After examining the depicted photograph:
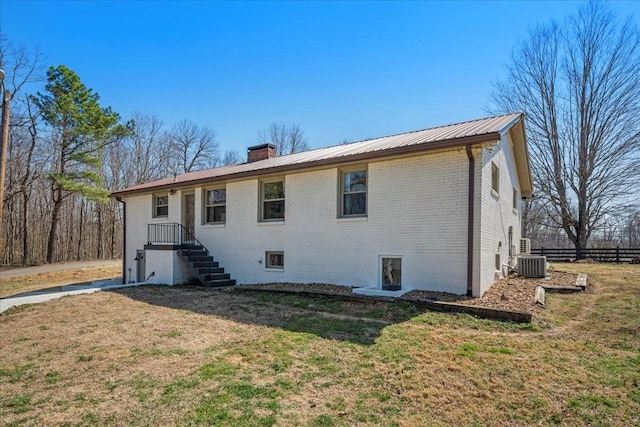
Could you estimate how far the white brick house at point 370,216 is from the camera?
7.86 meters

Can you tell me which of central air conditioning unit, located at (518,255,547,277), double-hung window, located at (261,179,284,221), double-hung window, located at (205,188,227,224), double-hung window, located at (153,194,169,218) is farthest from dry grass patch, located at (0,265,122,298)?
central air conditioning unit, located at (518,255,547,277)

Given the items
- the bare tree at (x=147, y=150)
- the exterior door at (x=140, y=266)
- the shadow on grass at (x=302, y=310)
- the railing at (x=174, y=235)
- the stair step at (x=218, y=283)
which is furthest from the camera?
the bare tree at (x=147, y=150)

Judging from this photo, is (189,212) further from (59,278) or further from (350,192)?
(59,278)

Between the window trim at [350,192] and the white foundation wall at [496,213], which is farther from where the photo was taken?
Answer: the window trim at [350,192]

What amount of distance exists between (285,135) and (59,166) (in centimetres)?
1995

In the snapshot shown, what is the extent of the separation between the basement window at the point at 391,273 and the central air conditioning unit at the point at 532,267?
5454 millimetres

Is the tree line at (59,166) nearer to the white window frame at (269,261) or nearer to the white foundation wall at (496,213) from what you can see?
the white window frame at (269,261)

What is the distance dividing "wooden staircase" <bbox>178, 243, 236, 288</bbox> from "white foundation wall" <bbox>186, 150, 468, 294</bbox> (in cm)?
35

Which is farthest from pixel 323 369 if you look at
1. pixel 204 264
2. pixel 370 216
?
pixel 204 264

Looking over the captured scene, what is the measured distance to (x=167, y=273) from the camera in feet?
40.8

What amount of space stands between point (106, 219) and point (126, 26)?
22522mm

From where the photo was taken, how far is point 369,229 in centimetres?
915

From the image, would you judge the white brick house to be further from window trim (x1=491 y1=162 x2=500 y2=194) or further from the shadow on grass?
the shadow on grass

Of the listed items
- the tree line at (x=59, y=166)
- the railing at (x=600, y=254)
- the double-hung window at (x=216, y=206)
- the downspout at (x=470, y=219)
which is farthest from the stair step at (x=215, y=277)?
the railing at (x=600, y=254)
